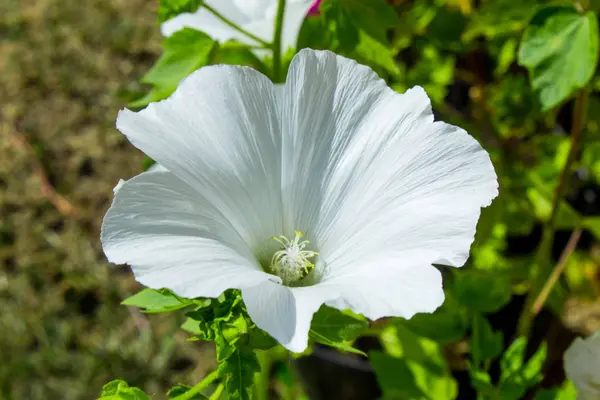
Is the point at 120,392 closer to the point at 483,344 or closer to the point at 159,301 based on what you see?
the point at 159,301

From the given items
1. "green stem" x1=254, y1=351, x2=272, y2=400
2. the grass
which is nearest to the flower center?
"green stem" x1=254, y1=351, x2=272, y2=400

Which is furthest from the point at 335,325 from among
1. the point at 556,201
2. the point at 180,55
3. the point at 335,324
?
the point at 556,201

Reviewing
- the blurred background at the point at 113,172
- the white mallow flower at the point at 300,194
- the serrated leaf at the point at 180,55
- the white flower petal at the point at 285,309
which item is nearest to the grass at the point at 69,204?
the blurred background at the point at 113,172

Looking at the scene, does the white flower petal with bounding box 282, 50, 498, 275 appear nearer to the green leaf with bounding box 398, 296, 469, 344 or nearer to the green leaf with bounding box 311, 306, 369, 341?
the green leaf with bounding box 311, 306, 369, 341

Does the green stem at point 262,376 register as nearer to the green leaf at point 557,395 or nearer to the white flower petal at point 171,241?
the white flower petal at point 171,241

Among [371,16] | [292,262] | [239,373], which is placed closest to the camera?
[239,373]

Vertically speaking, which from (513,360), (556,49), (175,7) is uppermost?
(175,7)
